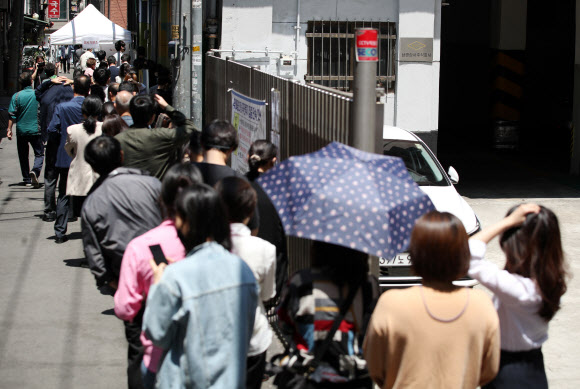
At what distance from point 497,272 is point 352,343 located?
0.74 metres

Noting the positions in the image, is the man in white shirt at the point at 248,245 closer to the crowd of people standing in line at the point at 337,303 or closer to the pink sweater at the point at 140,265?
the crowd of people standing in line at the point at 337,303

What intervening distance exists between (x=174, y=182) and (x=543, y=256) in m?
1.91

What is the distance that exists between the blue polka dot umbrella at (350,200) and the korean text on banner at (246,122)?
410cm

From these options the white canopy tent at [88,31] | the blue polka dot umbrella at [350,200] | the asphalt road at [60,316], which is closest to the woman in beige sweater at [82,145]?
the asphalt road at [60,316]

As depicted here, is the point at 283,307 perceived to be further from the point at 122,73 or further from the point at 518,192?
the point at 122,73

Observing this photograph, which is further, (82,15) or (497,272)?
(82,15)

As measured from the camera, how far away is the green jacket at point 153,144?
6.77 m

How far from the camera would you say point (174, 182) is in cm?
437

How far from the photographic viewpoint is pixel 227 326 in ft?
11.3

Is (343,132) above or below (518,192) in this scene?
above

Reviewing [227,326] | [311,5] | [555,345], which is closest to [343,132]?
[227,326]

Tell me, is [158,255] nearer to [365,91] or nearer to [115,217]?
[115,217]

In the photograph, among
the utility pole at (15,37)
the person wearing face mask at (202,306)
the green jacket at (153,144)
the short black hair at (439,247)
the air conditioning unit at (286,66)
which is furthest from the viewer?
the utility pole at (15,37)

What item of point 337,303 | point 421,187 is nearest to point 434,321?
point 337,303
